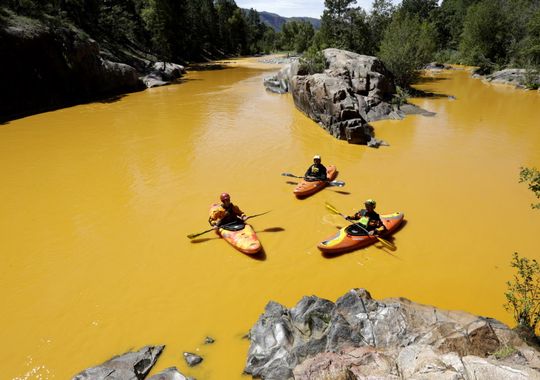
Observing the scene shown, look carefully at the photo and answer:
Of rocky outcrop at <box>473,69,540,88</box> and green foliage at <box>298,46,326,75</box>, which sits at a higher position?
green foliage at <box>298,46,326,75</box>

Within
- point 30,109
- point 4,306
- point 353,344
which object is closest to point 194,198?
point 4,306

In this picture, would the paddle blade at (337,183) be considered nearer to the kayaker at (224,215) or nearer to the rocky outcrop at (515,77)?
the kayaker at (224,215)

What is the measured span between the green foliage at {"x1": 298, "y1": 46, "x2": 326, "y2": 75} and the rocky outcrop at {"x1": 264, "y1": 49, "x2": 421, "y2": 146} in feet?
0.77

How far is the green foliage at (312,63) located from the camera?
2266 centimetres

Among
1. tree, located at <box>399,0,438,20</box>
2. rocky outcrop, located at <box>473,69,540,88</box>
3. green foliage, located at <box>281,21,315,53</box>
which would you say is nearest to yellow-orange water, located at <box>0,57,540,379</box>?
rocky outcrop, located at <box>473,69,540,88</box>

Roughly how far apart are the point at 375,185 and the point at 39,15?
2600 centimetres

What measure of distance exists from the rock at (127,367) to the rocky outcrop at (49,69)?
20852mm

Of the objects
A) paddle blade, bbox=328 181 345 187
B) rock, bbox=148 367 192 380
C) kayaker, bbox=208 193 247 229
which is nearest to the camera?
rock, bbox=148 367 192 380

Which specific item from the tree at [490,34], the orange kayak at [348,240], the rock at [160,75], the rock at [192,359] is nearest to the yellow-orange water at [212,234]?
the rock at [192,359]

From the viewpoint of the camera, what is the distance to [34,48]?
73.6ft

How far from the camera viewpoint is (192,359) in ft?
18.3

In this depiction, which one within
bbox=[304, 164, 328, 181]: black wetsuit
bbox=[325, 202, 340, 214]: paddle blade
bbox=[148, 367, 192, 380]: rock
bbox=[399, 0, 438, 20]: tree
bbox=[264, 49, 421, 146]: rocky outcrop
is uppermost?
bbox=[399, 0, 438, 20]: tree

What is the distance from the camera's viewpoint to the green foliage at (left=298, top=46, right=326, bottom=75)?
2266 centimetres

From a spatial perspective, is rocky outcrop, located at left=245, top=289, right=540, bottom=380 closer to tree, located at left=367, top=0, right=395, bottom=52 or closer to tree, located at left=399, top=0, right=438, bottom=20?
tree, located at left=367, top=0, right=395, bottom=52
